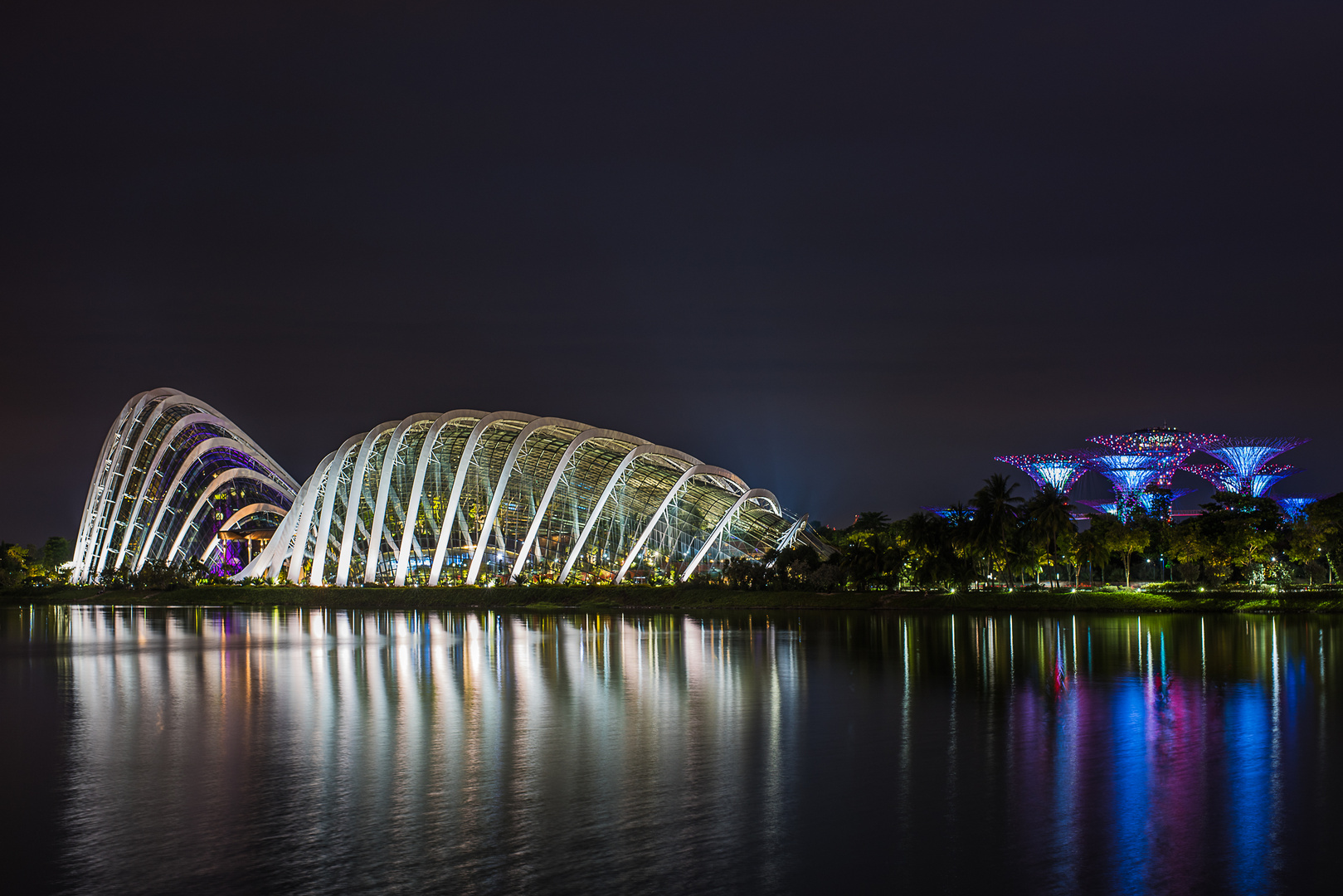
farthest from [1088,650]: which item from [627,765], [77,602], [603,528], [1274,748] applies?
[77,602]

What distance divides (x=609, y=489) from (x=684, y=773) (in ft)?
208

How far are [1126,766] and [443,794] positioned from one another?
1108 centimetres

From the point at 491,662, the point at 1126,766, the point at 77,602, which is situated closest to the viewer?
the point at 1126,766

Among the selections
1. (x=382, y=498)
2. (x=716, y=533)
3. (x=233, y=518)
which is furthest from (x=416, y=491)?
(x=233, y=518)

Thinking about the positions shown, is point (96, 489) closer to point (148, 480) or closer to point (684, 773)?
point (148, 480)

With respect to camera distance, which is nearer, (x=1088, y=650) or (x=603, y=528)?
(x=1088, y=650)

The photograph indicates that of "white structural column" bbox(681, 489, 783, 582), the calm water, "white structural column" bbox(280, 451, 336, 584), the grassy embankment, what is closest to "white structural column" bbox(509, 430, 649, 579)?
the grassy embankment

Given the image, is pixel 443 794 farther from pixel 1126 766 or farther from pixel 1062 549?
pixel 1062 549

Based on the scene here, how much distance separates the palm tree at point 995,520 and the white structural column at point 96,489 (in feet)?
256

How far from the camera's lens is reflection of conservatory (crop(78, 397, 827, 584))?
84.1 meters

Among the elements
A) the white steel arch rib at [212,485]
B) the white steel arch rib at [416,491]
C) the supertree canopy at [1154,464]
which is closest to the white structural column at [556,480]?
the white steel arch rib at [416,491]

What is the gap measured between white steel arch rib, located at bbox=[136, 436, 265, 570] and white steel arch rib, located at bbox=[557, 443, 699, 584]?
41.4m

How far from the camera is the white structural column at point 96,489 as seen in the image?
107m

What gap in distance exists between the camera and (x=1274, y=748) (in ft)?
66.5
